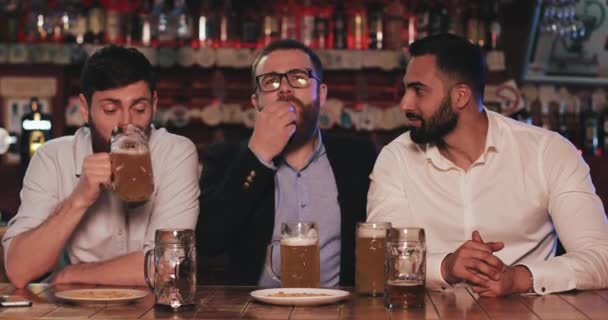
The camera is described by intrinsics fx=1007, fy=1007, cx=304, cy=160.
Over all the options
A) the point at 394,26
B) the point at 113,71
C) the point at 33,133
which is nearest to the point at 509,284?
the point at 113,71

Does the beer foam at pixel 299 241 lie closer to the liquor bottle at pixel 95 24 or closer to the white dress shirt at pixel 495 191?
the white dress shirt at pixel 495 191

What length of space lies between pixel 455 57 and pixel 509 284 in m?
1.03

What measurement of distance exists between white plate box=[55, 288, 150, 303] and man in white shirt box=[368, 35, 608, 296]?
92 cm

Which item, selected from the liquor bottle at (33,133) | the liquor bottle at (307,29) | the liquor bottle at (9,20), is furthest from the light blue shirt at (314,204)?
the liquor bottle at (9,20)

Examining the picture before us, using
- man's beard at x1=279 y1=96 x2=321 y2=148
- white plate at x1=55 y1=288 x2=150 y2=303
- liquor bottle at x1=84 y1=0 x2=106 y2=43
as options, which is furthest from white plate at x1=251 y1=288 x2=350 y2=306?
liquor bottle at x1=84 y1=0 x2=106 y2=43

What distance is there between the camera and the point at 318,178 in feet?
10.7

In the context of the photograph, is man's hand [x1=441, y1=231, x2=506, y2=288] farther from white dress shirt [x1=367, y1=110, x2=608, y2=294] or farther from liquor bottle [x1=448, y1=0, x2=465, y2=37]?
liquor bottle [x1=448, y1=0, x2=465, y2=37]

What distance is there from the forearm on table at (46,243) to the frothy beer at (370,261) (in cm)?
81

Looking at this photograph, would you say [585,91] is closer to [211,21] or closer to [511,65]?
[511,65]

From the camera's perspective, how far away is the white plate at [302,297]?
84.7 inches

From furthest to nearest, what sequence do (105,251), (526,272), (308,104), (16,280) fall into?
(308,104) < (105,251) < (16,280) < (526,272)

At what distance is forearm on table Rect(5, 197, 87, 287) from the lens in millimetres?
2762

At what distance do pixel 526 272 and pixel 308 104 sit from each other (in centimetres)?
104

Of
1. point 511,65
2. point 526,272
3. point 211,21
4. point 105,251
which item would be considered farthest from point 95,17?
point 526,272
